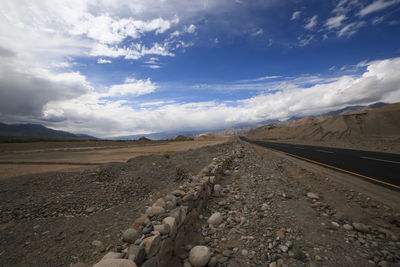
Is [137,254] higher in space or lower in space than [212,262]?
higher

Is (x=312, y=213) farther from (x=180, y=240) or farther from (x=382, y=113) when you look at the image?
(x=382, y=113)

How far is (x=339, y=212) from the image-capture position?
165 inches

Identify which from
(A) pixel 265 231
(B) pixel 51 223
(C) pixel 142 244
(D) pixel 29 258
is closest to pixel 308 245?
(A) pixel 265 231

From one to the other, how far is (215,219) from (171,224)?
1465 mm

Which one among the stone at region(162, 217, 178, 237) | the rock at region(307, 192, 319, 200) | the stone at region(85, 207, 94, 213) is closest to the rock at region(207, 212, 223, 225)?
the stone at region(162, 217, 178, 237)

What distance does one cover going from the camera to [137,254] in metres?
2.40

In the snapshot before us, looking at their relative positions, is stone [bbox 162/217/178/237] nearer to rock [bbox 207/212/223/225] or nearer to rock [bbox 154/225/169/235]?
rock [bbox 154/225/169/235]

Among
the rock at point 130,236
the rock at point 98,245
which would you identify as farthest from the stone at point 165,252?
the rock at point 98,245

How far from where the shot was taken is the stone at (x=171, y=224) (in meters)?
3.09

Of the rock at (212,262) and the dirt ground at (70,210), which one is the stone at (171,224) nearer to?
the rock at (212,262)

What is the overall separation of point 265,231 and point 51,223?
7.23 m

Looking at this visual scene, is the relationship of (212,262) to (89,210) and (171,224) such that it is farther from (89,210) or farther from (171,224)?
(89,210)

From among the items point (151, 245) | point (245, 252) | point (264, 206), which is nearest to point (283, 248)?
point (245, 252)

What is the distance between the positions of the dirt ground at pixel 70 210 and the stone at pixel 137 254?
2.40 metres
